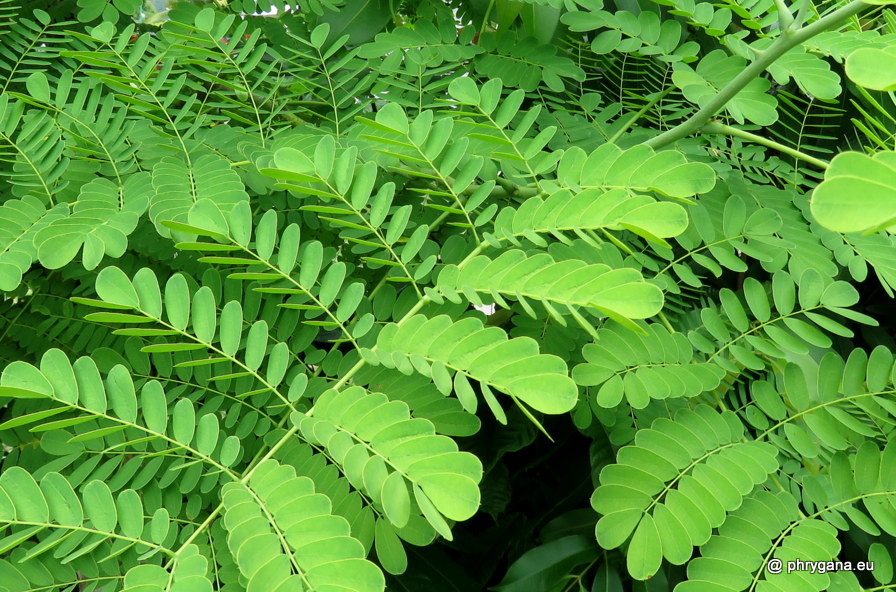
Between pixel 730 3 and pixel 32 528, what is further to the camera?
pixel 730 3

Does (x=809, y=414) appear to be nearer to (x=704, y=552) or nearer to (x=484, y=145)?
(x=704, y=552)

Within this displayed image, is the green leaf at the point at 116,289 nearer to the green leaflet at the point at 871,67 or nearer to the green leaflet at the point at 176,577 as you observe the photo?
the green leaflet at the point at 176,577

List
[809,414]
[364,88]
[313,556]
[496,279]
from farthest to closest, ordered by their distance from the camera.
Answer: [364,88]
[809,414]
[496,279]
[313,556]

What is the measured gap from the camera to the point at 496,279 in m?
0.55

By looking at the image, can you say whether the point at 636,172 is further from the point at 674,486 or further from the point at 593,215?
the point at 674,486

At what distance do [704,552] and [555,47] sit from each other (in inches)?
25.4

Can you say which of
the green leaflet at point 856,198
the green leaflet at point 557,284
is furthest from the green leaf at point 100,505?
the green leaflet at point 856,198

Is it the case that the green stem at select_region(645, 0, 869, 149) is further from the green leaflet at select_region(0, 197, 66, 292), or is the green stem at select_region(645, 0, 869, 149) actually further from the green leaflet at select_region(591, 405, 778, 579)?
the green leaflet at select_region(0, 197, 66, 292)

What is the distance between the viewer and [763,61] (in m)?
0.60

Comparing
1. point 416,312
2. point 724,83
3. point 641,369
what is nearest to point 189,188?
point 416,312

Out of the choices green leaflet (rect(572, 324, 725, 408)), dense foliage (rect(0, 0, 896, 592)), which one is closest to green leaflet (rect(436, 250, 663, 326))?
dense foliage (rect(0, 0, 896, 592))

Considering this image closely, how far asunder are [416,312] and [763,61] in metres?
0.39

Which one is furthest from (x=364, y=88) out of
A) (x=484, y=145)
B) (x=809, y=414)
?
(x=809, y=414)

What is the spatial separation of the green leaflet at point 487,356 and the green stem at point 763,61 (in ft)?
1.06
